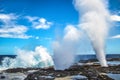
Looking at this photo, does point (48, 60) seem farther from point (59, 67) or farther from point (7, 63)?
Answer: point (59, 67)

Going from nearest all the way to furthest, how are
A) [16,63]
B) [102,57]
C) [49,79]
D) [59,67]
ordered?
[49,79] < [59,67] < [102,57] < [16,63]

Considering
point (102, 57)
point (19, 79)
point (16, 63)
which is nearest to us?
point (19, 79)

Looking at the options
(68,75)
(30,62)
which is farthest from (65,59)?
(30,62)

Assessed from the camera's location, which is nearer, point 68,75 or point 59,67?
point 68,75

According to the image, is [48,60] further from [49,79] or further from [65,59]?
[49,79]

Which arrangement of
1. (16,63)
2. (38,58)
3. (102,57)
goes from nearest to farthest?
(102,57)
(16,63)
(38,58)

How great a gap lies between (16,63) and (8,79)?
31078 mm

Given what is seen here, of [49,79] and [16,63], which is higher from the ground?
[16,63]

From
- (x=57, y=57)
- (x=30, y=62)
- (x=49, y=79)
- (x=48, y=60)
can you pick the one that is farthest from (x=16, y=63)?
(x=49, y=79)

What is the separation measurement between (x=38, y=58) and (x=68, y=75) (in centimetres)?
3512

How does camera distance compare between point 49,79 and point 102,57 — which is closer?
point 49,79

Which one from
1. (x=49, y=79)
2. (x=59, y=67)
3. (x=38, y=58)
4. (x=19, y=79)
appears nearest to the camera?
(x=49, y=79)

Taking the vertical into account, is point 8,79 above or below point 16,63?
below

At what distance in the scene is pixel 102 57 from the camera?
65.4 meters
